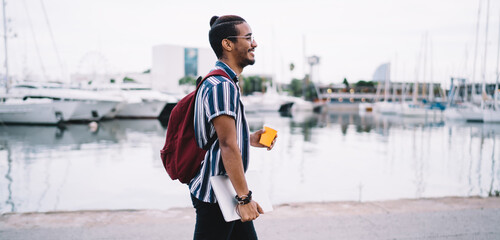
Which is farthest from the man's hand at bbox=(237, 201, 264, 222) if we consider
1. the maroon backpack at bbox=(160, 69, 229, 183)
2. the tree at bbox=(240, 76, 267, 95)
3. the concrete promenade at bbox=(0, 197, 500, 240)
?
the tree at bbox=(240, 76, 267, 95)

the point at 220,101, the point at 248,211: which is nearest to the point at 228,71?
the point at 220,101

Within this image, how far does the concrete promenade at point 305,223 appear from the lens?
145 inches

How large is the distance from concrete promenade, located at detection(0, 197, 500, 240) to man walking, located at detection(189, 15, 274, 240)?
1.77 meters

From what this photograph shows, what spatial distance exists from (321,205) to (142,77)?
141361 millimetres

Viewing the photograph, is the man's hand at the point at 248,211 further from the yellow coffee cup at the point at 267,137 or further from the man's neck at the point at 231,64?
the man's neck at the point at 231,64

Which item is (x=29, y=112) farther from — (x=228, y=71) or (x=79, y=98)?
(x=228, y=71)

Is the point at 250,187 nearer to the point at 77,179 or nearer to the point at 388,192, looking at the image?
the point at 388,192

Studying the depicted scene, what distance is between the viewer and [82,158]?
1198 cm

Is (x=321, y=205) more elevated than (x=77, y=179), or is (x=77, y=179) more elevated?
(x=321, y=205)

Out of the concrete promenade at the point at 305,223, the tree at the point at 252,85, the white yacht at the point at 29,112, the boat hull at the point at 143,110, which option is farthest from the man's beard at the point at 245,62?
the tree at the point at 252,85

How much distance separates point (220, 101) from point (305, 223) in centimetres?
262

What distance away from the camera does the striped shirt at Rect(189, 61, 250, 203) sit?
1753 mm

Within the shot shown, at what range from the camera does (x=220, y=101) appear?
1748 millimetres

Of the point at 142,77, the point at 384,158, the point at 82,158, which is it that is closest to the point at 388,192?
the point at 384,158
